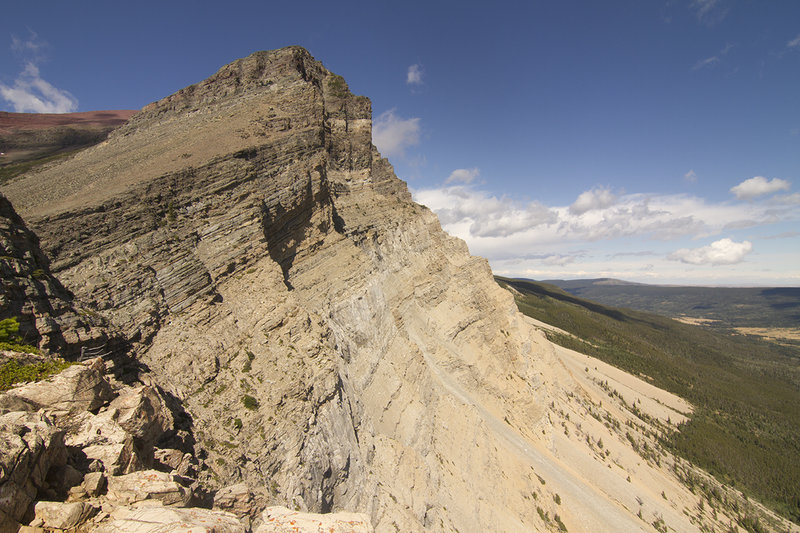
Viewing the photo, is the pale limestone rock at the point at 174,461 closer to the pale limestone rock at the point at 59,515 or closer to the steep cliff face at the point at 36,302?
the pale limestone rock at the point at 59,515

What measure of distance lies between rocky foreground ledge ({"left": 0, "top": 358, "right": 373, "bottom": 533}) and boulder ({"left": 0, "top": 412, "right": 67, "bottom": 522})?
1 centimetres

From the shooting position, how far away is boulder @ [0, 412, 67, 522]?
16.1ft

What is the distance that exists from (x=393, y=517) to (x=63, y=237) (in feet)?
63.3

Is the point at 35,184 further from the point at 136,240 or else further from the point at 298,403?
the point at 298,403

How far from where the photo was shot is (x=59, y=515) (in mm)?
5246

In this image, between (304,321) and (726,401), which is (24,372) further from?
(726,401)

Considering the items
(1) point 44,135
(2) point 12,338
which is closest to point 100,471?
(2) point 12,338

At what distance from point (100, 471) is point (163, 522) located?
2.20 m

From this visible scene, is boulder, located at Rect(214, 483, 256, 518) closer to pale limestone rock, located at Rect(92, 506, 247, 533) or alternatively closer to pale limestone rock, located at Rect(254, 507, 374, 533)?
pale limestone rock, located at Rect(254, 507, 374, 533)

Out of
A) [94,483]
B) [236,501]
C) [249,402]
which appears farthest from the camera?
[249,402]

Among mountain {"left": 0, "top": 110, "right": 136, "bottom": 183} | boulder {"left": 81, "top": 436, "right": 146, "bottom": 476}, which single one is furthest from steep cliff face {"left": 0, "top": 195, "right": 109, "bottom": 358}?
mountain {"left": 0, "top": 110, "right": 136, "bottom": 183}

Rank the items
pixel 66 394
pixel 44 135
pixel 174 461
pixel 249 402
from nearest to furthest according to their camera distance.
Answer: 1. pixel 66 394
2. pixel 174 461
3. pixel 249 402
4. pixel 44 135

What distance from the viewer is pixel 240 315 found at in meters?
14.4

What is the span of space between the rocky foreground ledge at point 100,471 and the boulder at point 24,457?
0.6 inches
